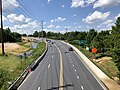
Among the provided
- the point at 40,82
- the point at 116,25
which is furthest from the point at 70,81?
the point at 116,25

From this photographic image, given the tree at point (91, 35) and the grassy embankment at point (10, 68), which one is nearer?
the grassy embankment at point (10, 68)

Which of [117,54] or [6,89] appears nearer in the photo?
[6,89]

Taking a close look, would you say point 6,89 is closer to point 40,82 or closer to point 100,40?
point 40,82

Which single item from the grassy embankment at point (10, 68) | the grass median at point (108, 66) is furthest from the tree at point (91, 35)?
the grassy embankment at point (10, 68)

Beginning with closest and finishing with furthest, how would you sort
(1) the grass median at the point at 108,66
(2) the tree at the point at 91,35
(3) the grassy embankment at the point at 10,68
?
(3) the grassy embankment at the point at 10,68 → (1) the grass median at the point at 108,66 → (2) the tree at the point at 91,35

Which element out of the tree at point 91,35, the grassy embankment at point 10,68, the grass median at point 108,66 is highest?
the tree at point 91,35

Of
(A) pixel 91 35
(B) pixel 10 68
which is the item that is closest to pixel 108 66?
(B) pixel 10 68

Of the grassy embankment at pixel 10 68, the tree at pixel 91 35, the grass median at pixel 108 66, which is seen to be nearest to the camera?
the grassy embankment at pixel 10 68

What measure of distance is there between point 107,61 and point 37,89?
40.8 metres

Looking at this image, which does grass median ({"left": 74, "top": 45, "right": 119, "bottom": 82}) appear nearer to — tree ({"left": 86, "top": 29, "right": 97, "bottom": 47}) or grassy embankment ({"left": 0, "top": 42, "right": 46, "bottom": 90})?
grassy embankment ({"left": 0, "top": 42, "right": 46, "bottom": 90})

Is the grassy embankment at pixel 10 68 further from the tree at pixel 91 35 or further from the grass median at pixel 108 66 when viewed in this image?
the tree at pixel 91 35

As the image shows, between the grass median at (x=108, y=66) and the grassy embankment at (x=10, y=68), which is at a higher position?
the grassy embankment at (x=10, y=68)

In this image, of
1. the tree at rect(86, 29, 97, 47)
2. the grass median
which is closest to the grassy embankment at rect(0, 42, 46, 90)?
the grass median

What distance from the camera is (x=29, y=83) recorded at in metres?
25.7
